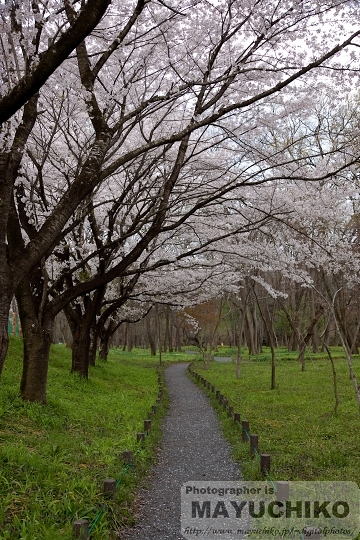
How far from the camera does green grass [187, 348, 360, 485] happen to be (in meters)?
6.02

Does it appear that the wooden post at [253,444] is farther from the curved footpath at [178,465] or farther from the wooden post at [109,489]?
the wooden post at [109,489]

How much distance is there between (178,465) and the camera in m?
6.59

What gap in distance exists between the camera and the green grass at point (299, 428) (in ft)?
19.7

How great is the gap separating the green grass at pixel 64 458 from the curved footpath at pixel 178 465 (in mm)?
208

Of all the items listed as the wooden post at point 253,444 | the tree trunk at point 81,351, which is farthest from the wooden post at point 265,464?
the tree trunk at point 81,351

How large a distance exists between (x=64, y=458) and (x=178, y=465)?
6.12 feet

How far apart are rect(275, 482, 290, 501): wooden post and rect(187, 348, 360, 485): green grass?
1162 mm

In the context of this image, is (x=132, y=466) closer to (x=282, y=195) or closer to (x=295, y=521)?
(x=295, y=521)

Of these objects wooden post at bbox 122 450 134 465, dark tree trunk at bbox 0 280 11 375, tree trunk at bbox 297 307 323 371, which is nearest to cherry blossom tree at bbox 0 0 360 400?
dark tree trunk at bbox 0 280 11 375

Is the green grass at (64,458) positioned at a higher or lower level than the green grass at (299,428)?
higher

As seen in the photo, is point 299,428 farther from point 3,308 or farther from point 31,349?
point 3,308

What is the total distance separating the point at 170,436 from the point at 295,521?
453 cm

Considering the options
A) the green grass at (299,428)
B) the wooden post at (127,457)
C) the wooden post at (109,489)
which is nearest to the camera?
the wooden post at (109,489)

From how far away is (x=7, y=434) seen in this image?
240 inches
